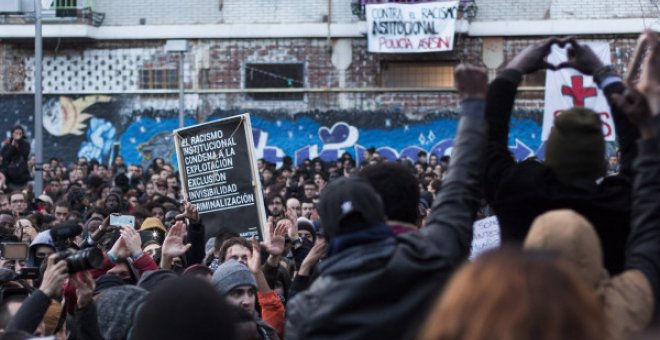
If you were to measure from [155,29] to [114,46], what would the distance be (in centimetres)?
118

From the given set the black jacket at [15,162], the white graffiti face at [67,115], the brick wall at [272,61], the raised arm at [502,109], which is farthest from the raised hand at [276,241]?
the white graffiti face at [67,115]

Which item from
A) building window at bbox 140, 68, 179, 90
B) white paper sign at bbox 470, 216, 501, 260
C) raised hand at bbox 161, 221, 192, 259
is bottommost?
white paper sign at bbox 470, 216, 501, 260

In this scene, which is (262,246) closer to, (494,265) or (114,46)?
(494,265)

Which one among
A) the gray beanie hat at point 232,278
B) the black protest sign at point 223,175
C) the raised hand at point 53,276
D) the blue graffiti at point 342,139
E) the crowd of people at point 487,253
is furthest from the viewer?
the blue graffiti at point 342,139

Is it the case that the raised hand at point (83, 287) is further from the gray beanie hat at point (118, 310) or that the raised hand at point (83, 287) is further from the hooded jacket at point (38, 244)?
the hooded jacket at point (38, 244)

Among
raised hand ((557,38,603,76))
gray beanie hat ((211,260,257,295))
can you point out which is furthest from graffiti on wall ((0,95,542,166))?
raised hand ((557,38,603,76))

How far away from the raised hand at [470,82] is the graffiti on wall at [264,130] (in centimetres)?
2481

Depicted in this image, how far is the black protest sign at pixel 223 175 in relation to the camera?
1085 cm

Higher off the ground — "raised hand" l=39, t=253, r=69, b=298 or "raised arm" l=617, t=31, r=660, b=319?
"raised arm" l=617, t=31, r=660, b=319

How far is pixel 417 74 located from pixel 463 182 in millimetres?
27175

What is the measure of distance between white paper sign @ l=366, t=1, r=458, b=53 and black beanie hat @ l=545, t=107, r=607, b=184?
25.3 metres

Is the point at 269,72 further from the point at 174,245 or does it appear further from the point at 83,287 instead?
the point at 83,287

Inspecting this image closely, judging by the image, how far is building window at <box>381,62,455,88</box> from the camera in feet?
102

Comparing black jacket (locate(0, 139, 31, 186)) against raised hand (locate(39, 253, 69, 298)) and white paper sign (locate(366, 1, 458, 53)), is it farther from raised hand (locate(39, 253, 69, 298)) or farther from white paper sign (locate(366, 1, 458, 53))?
raised hand (locate(39, 253, 69, 298))
